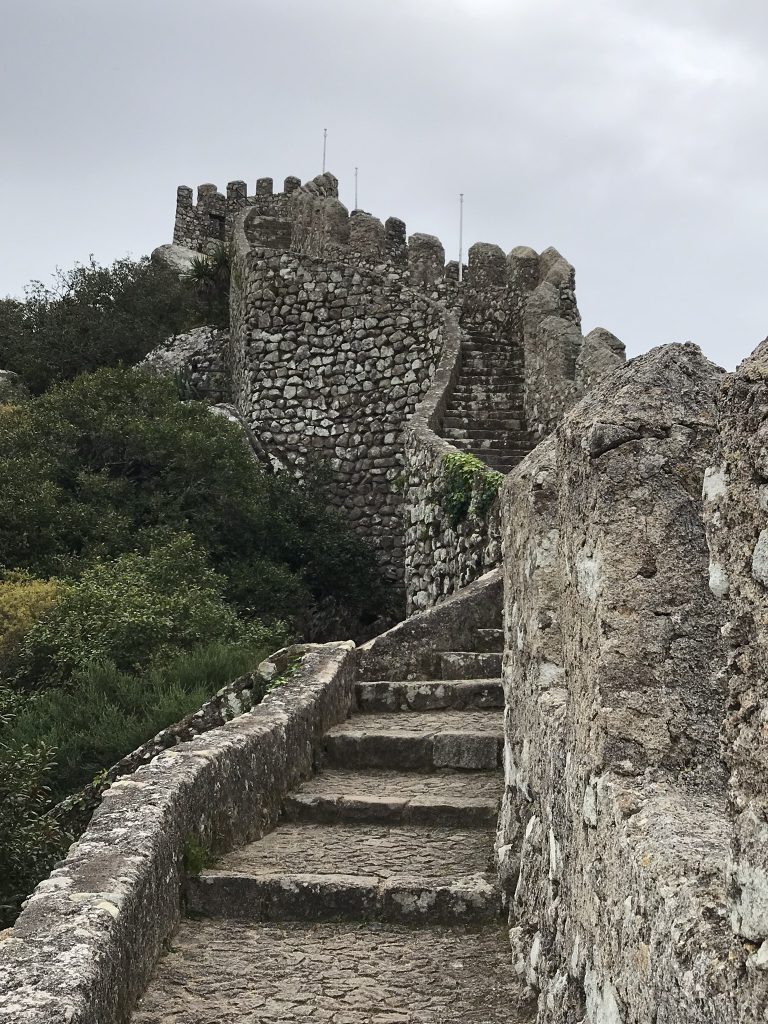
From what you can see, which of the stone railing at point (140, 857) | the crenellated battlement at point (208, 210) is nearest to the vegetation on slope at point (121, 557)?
the stone railing at point (140, 857)

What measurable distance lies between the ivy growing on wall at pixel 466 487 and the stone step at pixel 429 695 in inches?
150

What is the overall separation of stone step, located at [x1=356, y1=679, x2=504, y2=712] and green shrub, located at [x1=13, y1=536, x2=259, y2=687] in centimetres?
219

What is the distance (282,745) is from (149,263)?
1869cm

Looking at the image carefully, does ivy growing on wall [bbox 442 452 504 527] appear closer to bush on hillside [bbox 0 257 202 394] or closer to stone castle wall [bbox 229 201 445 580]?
stone castle wall [bbox 229 201 445 580]

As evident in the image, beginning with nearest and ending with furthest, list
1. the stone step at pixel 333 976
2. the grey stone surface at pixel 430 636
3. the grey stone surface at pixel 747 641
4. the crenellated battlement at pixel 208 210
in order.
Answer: the grey stone surface at pixel 747 641, the stone step at pixel 333 976, the grey stone surface at pixel 430 636, the crenellated battlement at pixel 208 210

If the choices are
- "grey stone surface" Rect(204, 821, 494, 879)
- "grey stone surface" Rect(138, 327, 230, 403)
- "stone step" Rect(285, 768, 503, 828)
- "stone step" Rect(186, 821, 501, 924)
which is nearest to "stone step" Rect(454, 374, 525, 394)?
"grey stone surface" Rect(138, 327, 230, 403)

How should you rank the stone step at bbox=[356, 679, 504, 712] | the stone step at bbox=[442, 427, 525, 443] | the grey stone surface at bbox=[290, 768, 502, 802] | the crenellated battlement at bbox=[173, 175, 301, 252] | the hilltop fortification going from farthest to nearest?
1. the crenellated battlement at bbox=[173, 175, 301, 252]
2. the hilltop fortification
3. the stone step at bbox=[442, 427, 525, 443]
4. the stone step at bbox=[356, 679, 504, 712]
5. the grey stone surface at bbox=[290, 768, 502, 802]

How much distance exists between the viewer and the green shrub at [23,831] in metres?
6.43

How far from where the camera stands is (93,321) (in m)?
20.1

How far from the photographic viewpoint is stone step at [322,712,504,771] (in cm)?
688

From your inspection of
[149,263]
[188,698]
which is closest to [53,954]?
[188,698]

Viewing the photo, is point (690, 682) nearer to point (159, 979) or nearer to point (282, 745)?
point (159, 979)

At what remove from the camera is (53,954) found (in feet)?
11.9

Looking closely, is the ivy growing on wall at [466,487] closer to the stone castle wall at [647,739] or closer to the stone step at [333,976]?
the stone step at [333,976]
